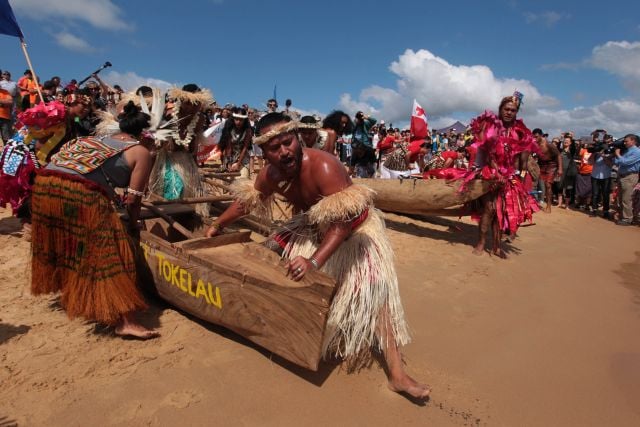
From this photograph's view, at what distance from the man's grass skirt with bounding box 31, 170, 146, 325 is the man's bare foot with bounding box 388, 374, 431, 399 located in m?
1.76

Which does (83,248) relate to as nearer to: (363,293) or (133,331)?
(133,331)

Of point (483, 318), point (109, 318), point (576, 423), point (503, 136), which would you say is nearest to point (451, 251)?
point (503, 136)

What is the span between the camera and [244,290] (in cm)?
228

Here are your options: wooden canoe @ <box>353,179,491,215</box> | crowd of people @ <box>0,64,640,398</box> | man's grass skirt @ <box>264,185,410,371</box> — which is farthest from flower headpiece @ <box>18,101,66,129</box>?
wooden canoe @ <box>353,179,491,215</box>

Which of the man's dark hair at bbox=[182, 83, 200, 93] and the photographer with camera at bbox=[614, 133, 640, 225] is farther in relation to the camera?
the photographer with camera at bbox=[614, 133, 640, 225]

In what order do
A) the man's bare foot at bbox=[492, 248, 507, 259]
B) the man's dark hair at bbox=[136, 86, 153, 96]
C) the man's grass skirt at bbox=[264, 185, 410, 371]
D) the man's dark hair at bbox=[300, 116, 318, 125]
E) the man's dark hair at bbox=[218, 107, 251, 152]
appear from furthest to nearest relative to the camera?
the man's dark hair at bbox=[218, 107, 251, 152] < the man's bare foot at bbox=[492, 248, 507, 259] < the man's dark hair at bbox=[300, 116, 318, 125] < the man's dark hair at bbox=[136, 86, 153, 96] < the man's grass skirt at bbox=[264, 185, 410, 371]

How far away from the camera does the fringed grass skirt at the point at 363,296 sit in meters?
2.36

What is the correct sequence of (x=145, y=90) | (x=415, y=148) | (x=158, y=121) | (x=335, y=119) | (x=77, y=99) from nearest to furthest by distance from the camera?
(x=158, y=121), (x=77, y=99), (x=145, y=90), (x=335, y=119), (x=415, y=148)

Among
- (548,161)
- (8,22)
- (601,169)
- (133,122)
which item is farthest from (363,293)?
(601,169)

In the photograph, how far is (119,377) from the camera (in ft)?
7.47

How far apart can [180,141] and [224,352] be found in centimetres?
293

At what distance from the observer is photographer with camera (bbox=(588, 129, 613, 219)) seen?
866 cm

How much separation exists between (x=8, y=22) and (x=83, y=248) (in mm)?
3355

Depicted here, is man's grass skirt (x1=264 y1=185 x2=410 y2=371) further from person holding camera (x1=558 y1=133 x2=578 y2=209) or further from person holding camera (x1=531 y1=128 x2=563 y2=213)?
person holding camera (x1=558 y1=133 x2=578 y2=209)
